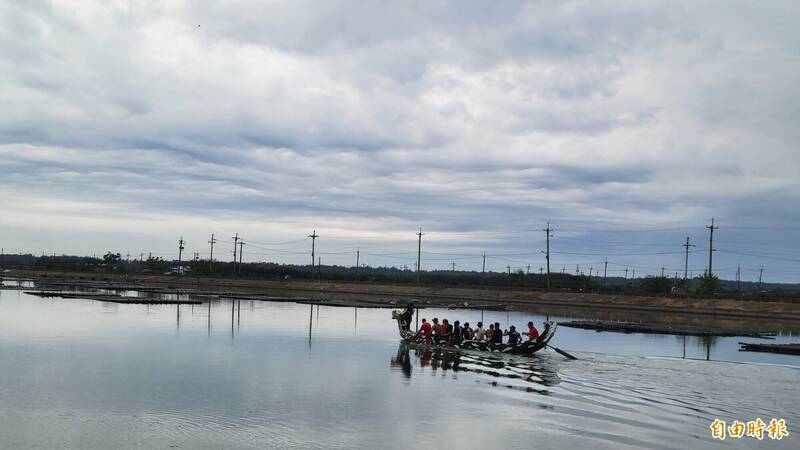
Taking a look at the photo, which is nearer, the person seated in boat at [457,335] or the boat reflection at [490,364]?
the boat reflection at [490,364]

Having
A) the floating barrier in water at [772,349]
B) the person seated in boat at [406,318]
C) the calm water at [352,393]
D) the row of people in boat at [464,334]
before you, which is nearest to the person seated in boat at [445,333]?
the row of people in boat at [464,334]

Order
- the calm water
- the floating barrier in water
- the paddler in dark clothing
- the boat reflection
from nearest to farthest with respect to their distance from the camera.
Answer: the calm water, the boat reflection, the paddler in dark clothing, the floating barrier in water

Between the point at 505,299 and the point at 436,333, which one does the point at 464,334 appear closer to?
the point at 436,333

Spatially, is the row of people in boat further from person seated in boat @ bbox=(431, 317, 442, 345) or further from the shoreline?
the shoreline

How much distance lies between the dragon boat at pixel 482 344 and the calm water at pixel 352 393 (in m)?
0.86

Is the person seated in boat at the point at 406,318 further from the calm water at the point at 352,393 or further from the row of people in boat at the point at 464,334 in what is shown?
the row of people in boat at the point at 464,334

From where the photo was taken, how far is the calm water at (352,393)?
63.2ft

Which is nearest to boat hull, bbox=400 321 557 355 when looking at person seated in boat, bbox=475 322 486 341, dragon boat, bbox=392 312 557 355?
dragon boat, bbox=392 312 557 355

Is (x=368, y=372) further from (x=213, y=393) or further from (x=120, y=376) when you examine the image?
(x=120, y=376)

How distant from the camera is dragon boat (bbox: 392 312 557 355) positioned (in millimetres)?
37469

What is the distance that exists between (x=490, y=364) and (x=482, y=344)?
4.69 m

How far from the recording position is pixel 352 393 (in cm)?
2562

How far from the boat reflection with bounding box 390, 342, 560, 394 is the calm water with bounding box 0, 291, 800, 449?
0.14 meters

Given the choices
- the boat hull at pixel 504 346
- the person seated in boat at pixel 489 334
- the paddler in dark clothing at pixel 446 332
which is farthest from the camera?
the paddler in dark clothing at pixel 446 332
